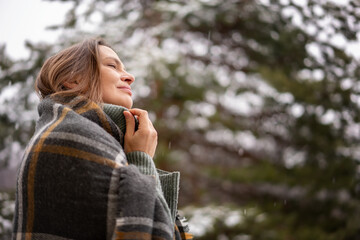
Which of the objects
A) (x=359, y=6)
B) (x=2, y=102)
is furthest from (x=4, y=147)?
(x=359, y=6)

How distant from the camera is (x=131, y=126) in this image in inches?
54.8

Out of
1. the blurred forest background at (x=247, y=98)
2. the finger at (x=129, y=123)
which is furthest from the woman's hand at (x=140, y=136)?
the blurred forest background at (x=247, y=98)

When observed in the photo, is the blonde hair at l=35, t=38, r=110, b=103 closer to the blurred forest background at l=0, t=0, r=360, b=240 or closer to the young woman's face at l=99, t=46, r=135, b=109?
the young woman's face at l=99, t=46, r=135, b=109

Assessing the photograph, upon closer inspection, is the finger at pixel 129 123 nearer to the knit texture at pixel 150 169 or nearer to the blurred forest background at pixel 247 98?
the knit texture at pixel 150 169

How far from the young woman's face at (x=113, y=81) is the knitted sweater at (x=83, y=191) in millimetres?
225

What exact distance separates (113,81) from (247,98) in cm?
358

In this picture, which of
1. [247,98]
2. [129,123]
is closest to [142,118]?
[129,123]

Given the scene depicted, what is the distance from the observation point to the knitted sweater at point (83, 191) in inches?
44.7

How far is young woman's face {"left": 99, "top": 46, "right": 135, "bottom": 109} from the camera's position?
4.81ft

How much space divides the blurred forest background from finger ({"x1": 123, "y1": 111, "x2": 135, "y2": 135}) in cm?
223

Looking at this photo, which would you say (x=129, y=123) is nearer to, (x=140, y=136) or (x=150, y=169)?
(x=140, y=136)

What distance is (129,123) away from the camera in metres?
1.40

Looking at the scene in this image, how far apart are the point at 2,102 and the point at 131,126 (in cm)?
244

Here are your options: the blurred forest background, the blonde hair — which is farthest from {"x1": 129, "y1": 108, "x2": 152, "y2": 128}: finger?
the blurred forest background
